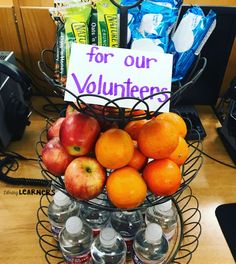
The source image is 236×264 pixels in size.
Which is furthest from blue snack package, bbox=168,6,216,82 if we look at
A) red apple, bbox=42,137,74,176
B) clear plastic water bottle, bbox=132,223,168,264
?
clear plastic water bottle, bbox=132,223,168,264

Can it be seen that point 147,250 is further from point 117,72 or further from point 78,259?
point 117,72

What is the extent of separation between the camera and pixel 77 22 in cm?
44

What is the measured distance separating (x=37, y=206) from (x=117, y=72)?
51 cm

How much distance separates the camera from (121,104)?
0.42 metres

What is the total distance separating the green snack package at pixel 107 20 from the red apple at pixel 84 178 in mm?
203

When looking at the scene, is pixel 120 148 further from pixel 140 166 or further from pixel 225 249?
pixel 225 249

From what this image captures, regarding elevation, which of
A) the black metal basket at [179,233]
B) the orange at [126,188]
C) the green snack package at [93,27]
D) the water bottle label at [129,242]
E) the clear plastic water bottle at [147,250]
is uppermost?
the green snack package at [93,27]

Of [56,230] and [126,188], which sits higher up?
[126,188]

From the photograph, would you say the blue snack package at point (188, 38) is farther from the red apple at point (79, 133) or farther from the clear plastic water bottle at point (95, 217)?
the clear plastic water bottle at point (95, 217)

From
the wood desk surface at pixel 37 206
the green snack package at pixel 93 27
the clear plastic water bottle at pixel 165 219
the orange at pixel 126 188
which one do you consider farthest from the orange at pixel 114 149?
the wood desk surface at pixel 37 206

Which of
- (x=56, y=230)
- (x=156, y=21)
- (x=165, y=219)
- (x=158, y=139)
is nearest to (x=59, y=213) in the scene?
(x=56, y=230)

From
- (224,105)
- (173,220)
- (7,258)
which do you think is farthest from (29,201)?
(224,105)

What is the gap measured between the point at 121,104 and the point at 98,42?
0.12 meters

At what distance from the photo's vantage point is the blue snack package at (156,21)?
46cm
